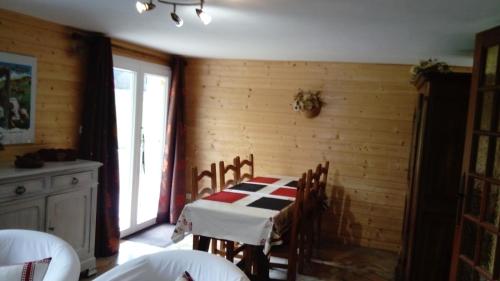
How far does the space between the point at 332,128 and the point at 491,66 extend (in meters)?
2.44

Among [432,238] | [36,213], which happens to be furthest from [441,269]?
[36,213]

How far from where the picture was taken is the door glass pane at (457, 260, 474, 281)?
2.25 metres

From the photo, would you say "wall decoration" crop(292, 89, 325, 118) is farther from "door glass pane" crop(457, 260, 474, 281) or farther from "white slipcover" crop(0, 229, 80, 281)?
"white slipcover" crop(0, 229, 80, 281)

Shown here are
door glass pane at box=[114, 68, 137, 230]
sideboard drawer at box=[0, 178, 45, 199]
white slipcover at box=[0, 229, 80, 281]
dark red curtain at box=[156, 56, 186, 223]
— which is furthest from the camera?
dark red curtain at box=[156, 56, 186, 223]

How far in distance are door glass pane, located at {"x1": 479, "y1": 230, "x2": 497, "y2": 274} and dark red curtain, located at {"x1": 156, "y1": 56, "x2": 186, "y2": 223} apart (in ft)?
11.5

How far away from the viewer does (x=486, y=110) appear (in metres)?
2.19

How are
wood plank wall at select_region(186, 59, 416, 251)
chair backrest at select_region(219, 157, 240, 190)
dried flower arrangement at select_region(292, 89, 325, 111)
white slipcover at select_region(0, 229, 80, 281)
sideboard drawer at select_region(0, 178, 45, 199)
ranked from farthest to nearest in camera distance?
dried flower arrangement at select_region(292, 89, 325, 111)
wood plank wall at select_region(186, 59, 416, 251)
chair backrest at select_region(219, 157, 240, 190)
sideboard drawer at select_region(0, 178, 45, 199)
white slipcover at select_region(0, 229, 80, 281)

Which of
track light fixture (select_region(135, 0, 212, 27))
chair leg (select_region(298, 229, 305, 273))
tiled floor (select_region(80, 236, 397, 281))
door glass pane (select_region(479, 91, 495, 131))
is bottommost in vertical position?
tiled floor (select_region(80, 236, 397, 281))

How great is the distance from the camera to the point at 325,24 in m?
2.71

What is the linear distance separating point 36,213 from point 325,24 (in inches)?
95.3

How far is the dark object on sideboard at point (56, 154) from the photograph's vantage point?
3139 millimetres

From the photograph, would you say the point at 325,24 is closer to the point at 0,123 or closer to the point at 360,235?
the point at 0,123

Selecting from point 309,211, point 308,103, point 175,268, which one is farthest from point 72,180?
point 308,103

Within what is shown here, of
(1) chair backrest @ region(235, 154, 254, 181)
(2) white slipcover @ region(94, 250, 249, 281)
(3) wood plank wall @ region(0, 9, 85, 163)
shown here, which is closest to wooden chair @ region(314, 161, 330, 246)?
(1) chair backrest @ region(235, 154, 254, 181)
